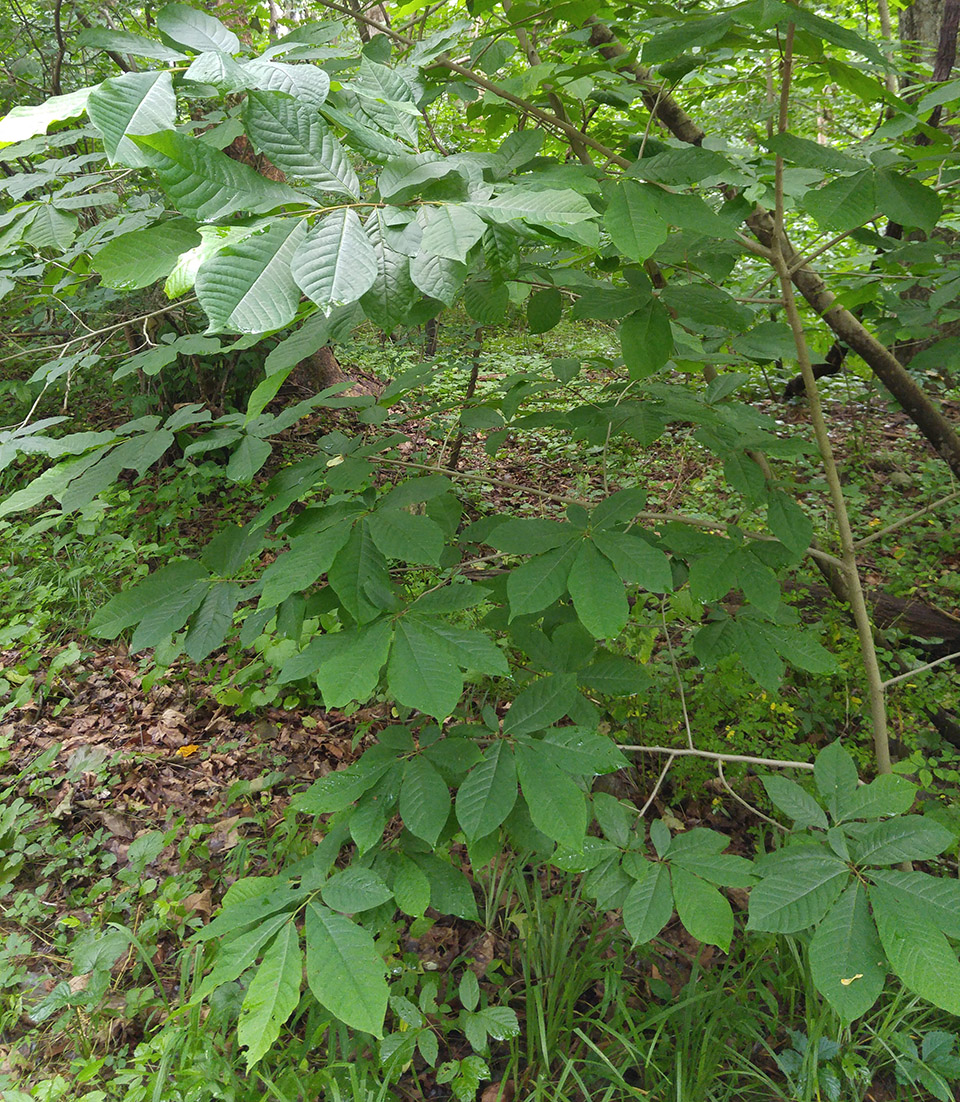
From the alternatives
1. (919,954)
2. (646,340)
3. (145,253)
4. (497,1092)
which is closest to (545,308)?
(646,340)

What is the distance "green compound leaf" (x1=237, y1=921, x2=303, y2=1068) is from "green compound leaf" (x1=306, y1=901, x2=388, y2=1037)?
26 millimetres

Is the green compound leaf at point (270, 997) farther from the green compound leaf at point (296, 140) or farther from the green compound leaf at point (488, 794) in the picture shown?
the green compound leaf at point (296, 140)

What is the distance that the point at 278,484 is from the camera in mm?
1294

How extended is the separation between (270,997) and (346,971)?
104 millimetres

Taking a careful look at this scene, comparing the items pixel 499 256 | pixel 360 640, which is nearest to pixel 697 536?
pixel 360 640

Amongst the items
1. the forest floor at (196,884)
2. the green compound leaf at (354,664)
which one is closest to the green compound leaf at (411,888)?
the green compound leaf at (354,664)

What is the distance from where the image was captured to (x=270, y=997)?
2.93ft

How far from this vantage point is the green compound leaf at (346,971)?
0.89 m

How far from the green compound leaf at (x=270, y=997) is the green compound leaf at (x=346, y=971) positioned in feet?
0.09

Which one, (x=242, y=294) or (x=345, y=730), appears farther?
(x=345, y=730)

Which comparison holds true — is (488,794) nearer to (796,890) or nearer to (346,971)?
(346,971)

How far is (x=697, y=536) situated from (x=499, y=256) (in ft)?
2.85

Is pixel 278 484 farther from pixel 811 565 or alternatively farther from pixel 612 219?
pixel 811 565

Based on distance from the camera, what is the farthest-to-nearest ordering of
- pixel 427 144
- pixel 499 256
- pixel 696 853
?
pixel 427 144 → pixel 696 853 → pixel 499 256
